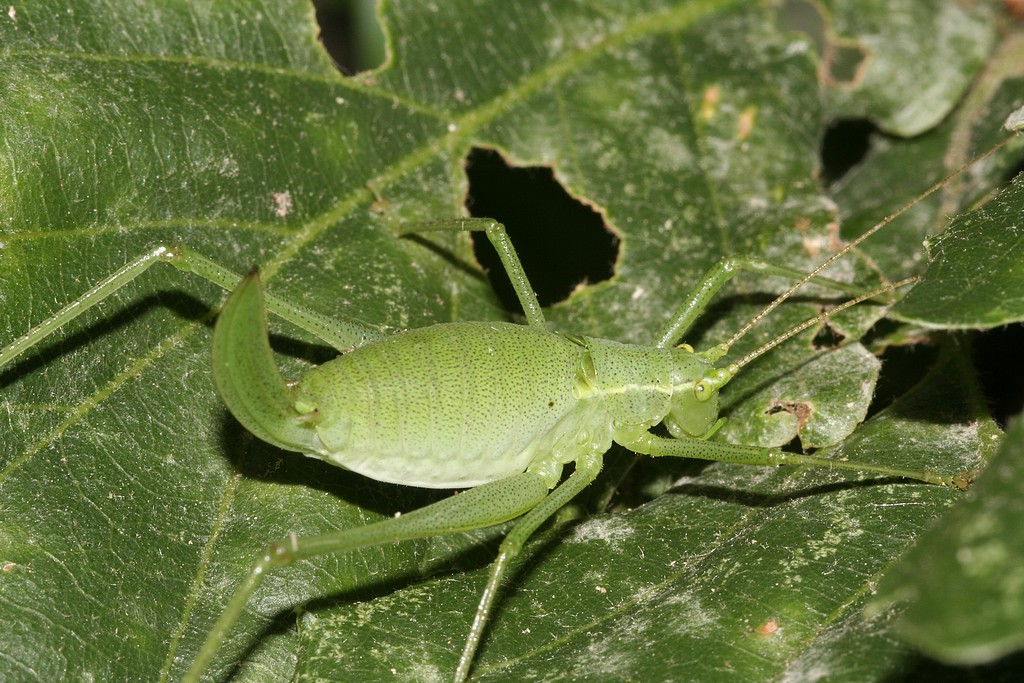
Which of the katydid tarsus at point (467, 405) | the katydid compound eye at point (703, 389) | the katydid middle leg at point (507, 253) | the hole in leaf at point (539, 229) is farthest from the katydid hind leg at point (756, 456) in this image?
the hole in leaf at point (539, 229)

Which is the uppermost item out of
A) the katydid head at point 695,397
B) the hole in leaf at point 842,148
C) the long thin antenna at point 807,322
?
the hole in leaf at point 842,148

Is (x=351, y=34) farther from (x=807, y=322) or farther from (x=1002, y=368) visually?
(x=1002, y=368)

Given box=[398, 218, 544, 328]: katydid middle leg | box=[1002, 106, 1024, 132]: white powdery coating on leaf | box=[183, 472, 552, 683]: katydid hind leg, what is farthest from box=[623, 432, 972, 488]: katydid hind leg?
box=[1002, 106, 1024, 132]: white powdery coating on leaf

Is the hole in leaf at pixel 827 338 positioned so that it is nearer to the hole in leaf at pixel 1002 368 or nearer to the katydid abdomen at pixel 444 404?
the hole in leaf at pixel 1002 368

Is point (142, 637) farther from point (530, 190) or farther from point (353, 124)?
point (530, 190)

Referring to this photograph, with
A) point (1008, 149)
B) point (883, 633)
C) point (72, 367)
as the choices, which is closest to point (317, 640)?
point (72, 367)

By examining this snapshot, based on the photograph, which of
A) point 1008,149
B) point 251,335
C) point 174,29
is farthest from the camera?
→ point 1008,149
